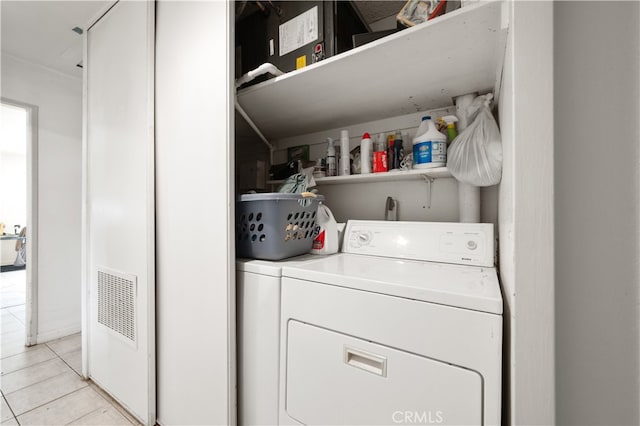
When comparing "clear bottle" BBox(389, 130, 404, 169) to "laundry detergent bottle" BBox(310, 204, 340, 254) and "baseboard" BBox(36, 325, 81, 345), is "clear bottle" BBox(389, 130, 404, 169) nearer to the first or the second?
"laundry detergent bottle" BBox(310, 204, 340, 254)

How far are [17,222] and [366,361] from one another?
11.0m

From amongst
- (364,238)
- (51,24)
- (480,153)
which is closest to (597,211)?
(480,153)

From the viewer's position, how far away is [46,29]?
2.01 m

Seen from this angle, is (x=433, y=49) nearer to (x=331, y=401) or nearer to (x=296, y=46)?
(x=296, y=46)

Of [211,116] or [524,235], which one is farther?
[211,116]

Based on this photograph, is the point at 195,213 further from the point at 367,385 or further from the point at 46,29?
the point at 46,29

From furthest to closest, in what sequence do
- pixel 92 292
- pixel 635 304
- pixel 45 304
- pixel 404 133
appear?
pixel 45 304 → pixel 92 292 → pixel 404 133 → pixel 635 304

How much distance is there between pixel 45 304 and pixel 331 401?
10.0 ft

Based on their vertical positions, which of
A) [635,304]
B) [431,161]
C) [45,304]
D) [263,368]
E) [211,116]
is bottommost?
[45,304]

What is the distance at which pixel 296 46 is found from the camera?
1.30 m

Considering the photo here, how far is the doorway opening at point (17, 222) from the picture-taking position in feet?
7.82

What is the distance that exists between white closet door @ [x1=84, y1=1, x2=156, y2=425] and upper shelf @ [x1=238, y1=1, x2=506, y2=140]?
0.62 meters

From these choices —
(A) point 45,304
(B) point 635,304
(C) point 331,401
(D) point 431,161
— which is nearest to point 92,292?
(A) point 45,304

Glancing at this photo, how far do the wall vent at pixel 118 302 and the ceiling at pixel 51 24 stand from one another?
5.39 feet
